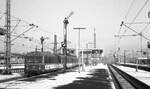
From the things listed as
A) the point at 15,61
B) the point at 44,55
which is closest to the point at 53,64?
the point at 44,55

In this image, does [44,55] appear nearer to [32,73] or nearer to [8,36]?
[32,73]

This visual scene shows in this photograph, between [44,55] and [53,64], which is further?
[53,64]

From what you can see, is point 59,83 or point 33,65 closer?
point 59,83

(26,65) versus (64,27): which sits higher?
(64,27)

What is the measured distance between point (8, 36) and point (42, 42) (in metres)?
28.6

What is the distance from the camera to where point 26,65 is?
32.9 meters

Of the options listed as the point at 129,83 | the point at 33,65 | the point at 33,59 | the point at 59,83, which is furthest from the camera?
the point at 33,59

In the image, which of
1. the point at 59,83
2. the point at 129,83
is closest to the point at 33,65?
the point at 59,83

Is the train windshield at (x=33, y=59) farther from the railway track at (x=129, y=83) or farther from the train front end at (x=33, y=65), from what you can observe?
the railway track at (x=129, y=83)

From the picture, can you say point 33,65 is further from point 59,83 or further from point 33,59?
point 59,83

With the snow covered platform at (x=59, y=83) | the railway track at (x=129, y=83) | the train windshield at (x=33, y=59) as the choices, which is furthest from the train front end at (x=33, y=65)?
the railway track at (x=129, y=83)

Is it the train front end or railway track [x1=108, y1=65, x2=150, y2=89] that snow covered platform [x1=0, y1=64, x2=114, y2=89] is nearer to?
railway track [x1=108, y1=65, x2=150, y2=89]

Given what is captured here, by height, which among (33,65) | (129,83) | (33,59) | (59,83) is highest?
(33,59)

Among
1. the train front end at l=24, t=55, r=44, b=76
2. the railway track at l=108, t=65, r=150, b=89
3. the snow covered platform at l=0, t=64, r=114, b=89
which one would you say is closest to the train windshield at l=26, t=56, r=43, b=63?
the train front end at l=24, t=55, r=44, b=76
